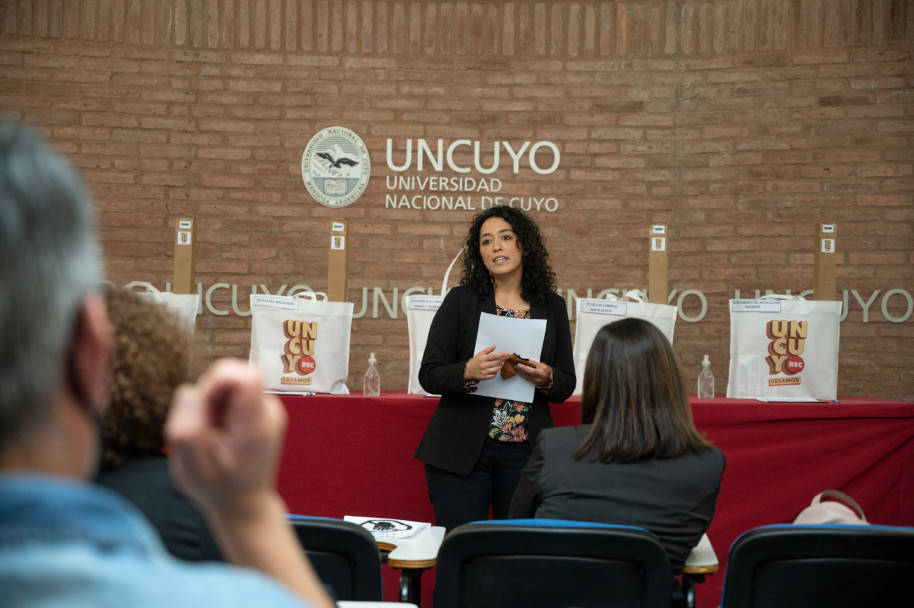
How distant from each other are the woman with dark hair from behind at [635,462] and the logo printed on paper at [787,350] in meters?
1.45

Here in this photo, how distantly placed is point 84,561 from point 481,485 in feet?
7.83

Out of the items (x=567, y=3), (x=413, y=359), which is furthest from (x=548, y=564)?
(x=567, y=3)

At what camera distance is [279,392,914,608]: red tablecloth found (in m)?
3.21

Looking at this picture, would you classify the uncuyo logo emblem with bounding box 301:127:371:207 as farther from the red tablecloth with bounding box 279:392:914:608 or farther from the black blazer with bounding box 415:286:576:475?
the black blazer with bounding box 415:286:576:475

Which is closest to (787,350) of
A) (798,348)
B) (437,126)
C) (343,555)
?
(798,348)

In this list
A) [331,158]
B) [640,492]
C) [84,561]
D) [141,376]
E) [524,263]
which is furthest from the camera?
[331,158]

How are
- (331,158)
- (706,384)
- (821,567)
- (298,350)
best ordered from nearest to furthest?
(821,567) → (298,350) → (706,384) → (331,158)

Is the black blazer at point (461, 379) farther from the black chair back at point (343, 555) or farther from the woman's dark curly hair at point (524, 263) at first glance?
the black chair back at point (343, 555)

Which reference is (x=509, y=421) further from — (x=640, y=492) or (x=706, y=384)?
(x=706, y=384)

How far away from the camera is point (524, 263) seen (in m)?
3.09

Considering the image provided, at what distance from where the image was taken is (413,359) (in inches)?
134

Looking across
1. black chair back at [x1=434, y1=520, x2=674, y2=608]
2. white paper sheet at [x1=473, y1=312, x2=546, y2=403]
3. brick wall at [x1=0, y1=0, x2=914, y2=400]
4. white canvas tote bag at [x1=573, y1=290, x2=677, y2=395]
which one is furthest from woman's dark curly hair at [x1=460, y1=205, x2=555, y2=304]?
brick wall at [x1=0, y1=0, x2=914, y2=400]

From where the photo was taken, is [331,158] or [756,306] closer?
[756,306]

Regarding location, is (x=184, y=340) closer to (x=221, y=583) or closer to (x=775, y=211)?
(x=221, y=583)
